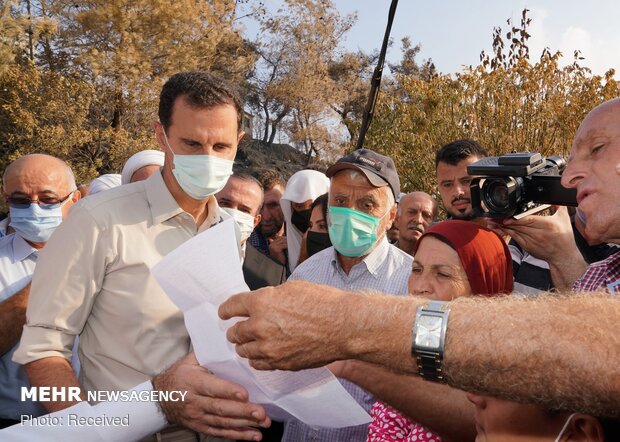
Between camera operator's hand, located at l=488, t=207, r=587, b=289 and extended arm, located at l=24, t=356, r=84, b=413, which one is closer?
extended arm, located at l=24, t=356, r=84, b=413

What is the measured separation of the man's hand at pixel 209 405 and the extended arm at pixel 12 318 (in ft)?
4.41

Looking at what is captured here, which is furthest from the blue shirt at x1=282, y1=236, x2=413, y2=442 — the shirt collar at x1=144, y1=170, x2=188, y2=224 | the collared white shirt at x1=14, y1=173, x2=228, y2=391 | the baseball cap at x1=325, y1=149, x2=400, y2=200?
the shirt collar at x1=144, y1=170, x2=188, y2=224

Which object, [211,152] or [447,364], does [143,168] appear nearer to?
[211,152]

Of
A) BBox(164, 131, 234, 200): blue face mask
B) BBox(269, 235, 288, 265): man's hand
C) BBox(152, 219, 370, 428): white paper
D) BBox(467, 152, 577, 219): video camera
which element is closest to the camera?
BBox(152, 219, 370, 428): white paper

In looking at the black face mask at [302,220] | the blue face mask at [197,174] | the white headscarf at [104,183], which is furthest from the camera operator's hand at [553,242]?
the white headscarf at [104,183]

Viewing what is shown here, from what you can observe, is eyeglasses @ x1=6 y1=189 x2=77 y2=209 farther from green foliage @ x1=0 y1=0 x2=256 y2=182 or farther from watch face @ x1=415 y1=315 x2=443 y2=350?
green foliage @ x1=0 y1=0 x2=256 y2=182

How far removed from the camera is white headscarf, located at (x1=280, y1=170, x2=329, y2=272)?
17.4 ft

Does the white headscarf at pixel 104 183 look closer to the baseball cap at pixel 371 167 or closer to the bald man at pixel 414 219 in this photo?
the baseball cap at pixel 371 167

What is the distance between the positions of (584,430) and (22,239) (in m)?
3.06

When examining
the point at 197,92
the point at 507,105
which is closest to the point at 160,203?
the point at 197,92

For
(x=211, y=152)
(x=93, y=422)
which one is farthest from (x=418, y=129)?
(x=93, y=422)

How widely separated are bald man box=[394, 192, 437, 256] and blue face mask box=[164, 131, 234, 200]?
2577mm

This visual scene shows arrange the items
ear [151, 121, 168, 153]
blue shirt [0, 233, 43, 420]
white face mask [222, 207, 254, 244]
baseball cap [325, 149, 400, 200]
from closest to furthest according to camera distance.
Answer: ear [151, 121, 168, 153] → blue shirt [0, 233, 43, 420] → baseball cap [325, 149, 400, 200] → white face mask [222, 207, 254, 244]

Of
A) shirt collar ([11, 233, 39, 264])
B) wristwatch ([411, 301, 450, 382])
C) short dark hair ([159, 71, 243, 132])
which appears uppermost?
short dark hair ([159, 71, 243, 132])
